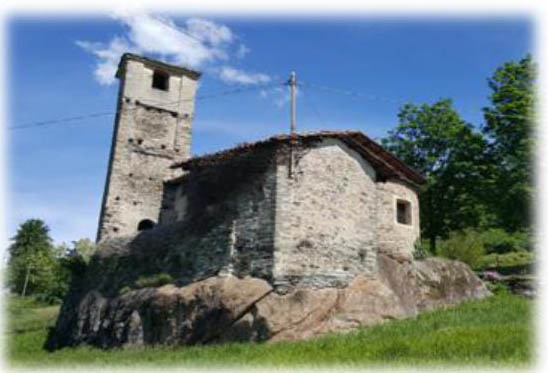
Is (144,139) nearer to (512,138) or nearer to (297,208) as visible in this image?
(297,208)

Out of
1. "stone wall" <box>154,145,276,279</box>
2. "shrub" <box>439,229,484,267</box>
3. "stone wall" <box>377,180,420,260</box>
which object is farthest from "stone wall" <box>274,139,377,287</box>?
"shrub" <box>439,229,484,267</box>

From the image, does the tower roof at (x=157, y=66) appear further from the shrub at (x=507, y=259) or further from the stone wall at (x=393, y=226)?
the shrub at (x=507, y=259)

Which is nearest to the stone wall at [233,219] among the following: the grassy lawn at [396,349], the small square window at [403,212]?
the grassy lawn at [396,349]

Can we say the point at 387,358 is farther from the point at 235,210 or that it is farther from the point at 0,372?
the point at 0,372

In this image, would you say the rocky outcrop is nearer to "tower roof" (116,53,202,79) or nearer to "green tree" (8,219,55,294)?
"tower roof" (116,53,202,79)

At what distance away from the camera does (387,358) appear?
10.1 metres

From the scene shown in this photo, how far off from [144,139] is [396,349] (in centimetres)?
1625

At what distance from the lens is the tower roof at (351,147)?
16516 millimetres

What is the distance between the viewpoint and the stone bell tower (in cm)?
2191

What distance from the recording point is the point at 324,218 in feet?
53.1

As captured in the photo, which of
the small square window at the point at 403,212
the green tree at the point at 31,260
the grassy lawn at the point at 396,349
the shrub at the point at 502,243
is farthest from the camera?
the green tree at the point at 31,260

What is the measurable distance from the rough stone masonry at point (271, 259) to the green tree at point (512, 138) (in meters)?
5.09

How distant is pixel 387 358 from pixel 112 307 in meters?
10.6

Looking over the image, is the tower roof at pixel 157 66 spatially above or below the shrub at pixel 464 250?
above
